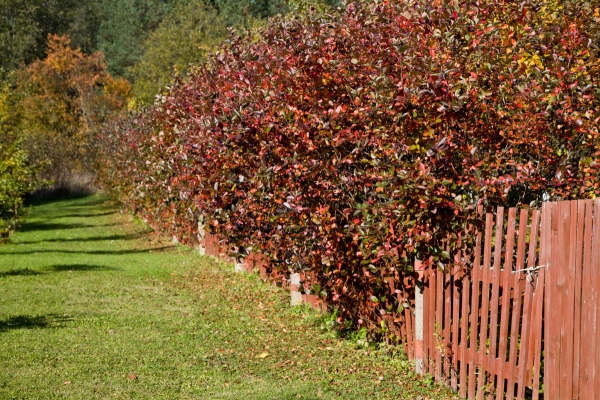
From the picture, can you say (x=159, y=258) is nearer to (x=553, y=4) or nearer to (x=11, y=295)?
(x=11, y=295)

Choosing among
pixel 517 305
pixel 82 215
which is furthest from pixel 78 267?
pixel 82 215

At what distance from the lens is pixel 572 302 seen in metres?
5.11

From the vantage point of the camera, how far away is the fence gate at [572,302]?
488cm

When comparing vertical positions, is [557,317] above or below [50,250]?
above

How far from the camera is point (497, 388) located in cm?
584

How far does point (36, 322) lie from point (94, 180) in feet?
106

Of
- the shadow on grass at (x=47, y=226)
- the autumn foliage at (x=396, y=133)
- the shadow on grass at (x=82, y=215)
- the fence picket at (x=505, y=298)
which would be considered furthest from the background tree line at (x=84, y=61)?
the fence picket at (x=505, y=298)

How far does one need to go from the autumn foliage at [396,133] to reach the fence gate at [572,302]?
3.40ft

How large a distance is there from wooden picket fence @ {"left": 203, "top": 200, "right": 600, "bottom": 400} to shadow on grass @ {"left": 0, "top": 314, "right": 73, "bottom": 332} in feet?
15.8

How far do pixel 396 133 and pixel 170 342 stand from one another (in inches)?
147

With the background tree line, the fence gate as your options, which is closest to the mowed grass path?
the fence gate

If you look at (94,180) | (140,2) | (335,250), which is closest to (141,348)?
(335,250)

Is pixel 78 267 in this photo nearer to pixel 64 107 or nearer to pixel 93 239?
pixel 93 239

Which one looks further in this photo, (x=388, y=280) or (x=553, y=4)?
(x=553, y=4)
